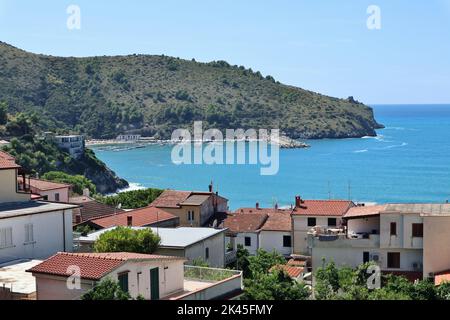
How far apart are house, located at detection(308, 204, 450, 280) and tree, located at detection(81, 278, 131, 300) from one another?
13.2 metres

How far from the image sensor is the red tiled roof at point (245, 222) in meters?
31.9

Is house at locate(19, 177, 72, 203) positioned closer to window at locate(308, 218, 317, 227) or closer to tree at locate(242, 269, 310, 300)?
window at locate(308, 218, 317, 227)

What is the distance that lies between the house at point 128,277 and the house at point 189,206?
17934mm

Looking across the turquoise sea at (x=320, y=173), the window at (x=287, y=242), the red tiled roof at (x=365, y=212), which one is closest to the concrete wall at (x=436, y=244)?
the red tiled roof at (x=365, y=212)

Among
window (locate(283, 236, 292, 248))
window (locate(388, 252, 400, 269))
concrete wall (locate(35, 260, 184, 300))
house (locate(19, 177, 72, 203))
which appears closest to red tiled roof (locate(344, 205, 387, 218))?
window (locate(388, 252, 400, 269))

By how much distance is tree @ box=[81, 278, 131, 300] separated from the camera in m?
9.80

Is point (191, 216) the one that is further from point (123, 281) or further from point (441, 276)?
point (123, 281)

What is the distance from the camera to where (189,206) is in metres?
31.1

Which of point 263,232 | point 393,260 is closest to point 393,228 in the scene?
point 393,260

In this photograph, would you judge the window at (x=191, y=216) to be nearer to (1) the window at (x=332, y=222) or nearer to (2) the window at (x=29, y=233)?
(1) the window at (x=332, y=222)

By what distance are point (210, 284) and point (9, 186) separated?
7.12 m
